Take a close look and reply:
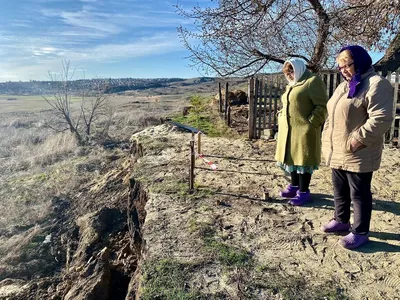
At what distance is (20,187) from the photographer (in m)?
11.8

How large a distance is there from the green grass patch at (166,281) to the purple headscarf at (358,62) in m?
2.17

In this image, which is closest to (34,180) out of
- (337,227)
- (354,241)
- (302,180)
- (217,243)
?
(217,243)

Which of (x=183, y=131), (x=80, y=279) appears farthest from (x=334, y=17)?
(x=80, y=279)

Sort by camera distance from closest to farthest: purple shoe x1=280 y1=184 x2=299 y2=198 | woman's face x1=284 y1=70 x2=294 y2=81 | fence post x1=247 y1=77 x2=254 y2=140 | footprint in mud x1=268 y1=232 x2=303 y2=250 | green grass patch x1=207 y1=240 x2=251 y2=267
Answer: green grass patch x1=207 y1=240 x2=251 y2=267
footprint in mud x1=268 y1=232 x2=303 y2=250
woman's face x1=284 y1=70 x2=294 y2=81
purple shoe x1=280 y1=184 x2=299 y2=198
fence post x1=247 y1=77 x2=254 y2=140

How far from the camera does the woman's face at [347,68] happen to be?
280 cm

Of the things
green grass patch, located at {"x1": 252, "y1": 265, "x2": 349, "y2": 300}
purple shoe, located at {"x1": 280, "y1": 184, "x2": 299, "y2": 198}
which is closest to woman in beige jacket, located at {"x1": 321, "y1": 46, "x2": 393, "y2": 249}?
green grass patch, located at {"x1": 252, "y1": 265, "x2": 349, "y2": 300}

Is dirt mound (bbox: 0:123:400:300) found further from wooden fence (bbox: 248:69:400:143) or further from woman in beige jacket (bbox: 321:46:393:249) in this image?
A: wooden fence (bbox: 248:69:400:143)

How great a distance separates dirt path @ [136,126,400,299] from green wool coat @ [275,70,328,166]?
0.72m

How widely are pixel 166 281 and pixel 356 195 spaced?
1870 mm

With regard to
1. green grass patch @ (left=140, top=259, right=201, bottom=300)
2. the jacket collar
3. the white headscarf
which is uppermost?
the white headscarf

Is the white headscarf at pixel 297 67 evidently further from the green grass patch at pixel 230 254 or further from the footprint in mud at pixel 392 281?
the footprint in mud at pixel 392 281

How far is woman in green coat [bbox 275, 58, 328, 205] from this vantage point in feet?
12.1

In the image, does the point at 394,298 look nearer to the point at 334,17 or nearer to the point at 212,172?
the point at 212,172

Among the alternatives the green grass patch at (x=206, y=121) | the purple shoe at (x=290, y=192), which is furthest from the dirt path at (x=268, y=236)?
the green grass patch at (x=206, y=121)
